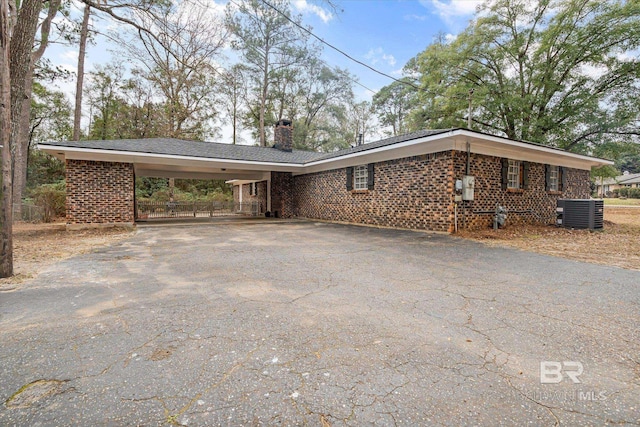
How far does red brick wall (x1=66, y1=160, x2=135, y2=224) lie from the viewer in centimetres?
997

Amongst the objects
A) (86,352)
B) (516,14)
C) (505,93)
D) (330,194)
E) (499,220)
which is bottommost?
(86,352)

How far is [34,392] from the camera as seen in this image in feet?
5.31

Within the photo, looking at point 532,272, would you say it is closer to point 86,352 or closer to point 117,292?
point 86,352

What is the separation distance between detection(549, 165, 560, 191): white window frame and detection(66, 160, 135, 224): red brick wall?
1622 centimetres

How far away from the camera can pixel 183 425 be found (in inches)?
53.8

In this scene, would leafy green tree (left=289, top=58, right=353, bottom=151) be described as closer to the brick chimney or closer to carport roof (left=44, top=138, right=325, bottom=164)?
the brick chimney

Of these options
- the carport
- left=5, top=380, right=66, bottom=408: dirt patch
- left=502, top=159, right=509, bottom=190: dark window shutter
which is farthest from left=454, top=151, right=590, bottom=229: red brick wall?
left=5, top=380, right=66, bottom=408: dirt patch

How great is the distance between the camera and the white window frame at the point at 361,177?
37.3 feet

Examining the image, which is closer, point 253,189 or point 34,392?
point 34,392

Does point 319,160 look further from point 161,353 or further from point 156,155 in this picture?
point 161,353

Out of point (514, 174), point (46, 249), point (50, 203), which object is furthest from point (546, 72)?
point (50, 203)

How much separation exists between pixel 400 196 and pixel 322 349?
8353mm

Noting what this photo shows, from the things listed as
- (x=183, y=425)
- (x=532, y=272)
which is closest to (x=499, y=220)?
(x=532, y=272)

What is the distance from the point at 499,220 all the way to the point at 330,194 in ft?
22.2
